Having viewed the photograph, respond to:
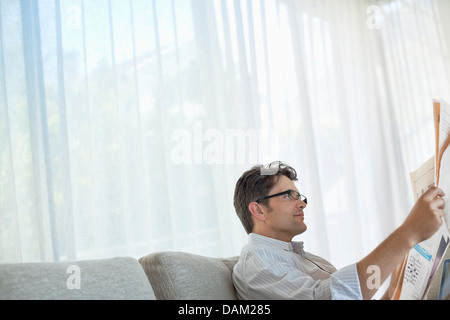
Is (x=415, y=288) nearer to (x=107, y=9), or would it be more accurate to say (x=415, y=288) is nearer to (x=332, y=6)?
(x=107, y=9)

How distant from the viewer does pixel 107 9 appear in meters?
2.05

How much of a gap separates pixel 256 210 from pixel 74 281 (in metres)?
0.75

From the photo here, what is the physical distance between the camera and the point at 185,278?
3.90 feet

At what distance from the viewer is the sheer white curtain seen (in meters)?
1.77

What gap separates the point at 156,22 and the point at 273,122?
0.93 m

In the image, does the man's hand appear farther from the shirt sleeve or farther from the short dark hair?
the short dark hair

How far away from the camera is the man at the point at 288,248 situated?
1053 mm

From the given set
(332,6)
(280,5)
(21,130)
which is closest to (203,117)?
(21,130)

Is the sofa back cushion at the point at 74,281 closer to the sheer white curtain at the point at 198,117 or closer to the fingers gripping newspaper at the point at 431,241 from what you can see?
the fingers gripping newspaper at the point at 431,241
